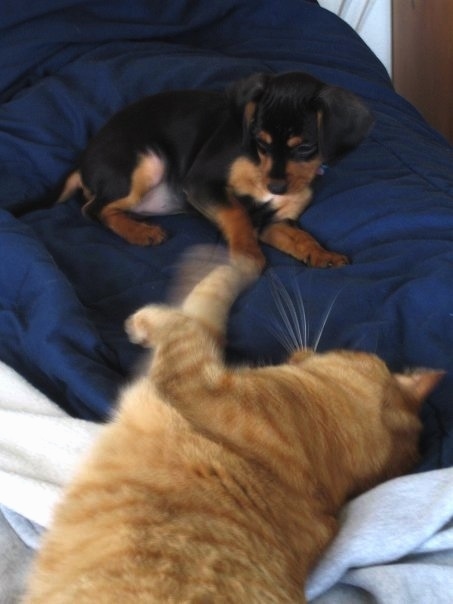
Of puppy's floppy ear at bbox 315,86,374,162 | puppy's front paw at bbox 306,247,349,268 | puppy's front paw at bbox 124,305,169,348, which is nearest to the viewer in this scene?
puppy's front paw at bbox 124,305,169,348

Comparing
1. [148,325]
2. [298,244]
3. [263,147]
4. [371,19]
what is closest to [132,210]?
[263,147]

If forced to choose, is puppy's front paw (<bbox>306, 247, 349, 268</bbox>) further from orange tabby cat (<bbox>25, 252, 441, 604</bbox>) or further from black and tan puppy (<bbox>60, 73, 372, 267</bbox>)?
orange tabby cat (<bbox>25, 252, 441, 604</bbox>)

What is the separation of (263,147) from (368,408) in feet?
3.31

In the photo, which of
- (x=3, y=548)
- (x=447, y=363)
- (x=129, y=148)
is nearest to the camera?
(x=3, y=548)

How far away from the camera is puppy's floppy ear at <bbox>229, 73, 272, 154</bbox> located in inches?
72.6

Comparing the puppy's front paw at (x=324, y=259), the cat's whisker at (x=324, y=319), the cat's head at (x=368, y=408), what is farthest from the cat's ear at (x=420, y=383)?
the puppy's front paw at (x=324, y=259)

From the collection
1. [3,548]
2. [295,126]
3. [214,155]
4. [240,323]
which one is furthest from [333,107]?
[3,548]

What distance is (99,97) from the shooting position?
2.21 m

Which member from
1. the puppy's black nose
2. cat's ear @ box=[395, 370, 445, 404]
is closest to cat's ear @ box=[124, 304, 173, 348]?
cat's ear @ box=[395, 370, 445, 404]

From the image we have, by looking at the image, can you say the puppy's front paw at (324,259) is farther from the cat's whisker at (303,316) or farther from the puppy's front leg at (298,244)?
the cat's whisker at (303,316)

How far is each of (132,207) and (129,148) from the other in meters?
0.15

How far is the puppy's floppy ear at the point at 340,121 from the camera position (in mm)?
1802

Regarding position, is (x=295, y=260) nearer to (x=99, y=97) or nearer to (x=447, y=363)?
(x=447, y=363)

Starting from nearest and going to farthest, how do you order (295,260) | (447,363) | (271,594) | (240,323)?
(271,594) → (447,363) → (240,323) → (295,260)
